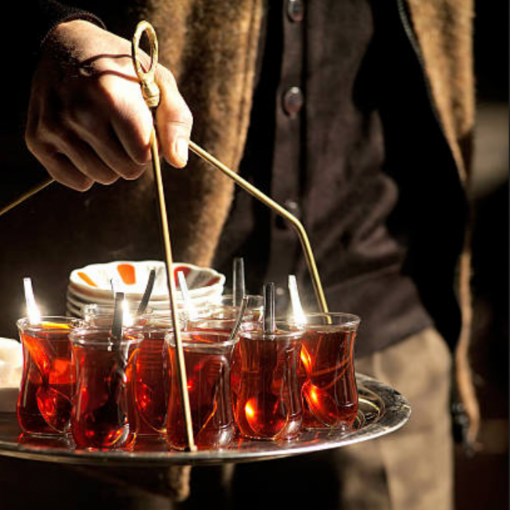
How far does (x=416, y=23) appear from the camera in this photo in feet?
3.79

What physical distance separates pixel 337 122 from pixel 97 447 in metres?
0.70

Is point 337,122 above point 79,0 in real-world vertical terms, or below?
below

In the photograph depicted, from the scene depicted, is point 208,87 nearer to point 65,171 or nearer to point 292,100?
point 292,100

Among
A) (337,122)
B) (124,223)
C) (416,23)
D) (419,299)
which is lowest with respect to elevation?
(419,299)

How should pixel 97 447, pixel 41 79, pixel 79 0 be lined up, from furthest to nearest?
Answer: pixel 79 0, pixel 41 79, pixel 97 447

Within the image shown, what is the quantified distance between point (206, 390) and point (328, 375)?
4.8 inches

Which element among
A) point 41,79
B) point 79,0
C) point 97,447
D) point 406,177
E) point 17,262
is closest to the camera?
point 97,447

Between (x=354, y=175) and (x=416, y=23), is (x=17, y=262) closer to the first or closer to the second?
(x=354, y=175)

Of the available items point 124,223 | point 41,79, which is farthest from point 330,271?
point 41,79

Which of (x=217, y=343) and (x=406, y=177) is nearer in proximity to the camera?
(x=217, y=343)

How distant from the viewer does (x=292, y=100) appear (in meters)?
1.11

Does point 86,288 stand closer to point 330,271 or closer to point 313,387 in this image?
point 313,387

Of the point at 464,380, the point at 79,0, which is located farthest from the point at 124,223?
the point at 464,380

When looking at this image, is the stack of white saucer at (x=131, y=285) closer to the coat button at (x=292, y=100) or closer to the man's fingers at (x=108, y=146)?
the man's fingers at (x=108, y=146)
